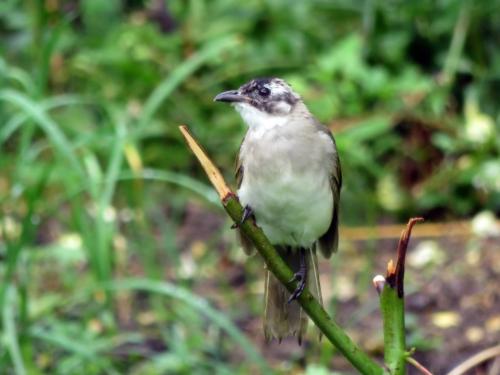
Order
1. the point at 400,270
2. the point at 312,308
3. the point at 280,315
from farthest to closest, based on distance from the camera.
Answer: the point at 280,315 → the point at 312,308 → the point at 400,270

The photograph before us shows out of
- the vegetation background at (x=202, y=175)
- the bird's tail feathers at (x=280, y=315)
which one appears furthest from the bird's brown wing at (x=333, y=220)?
the vegetation background at (x=202, y=175)

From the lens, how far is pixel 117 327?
5.12 m

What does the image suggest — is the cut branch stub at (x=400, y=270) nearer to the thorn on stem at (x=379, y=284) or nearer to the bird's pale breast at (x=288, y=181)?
the thorn on stem at (x=379, y=284)

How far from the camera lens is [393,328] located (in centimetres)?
232

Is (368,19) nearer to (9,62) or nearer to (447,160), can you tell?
(447,160)

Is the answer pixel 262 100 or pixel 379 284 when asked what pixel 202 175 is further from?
pixel 379 284

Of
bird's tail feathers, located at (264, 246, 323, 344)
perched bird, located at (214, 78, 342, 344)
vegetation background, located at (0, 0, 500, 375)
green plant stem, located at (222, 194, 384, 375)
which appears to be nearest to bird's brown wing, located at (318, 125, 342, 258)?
perched bird, located at (214, 78, 342, 344)

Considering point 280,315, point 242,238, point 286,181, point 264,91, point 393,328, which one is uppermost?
point 264,91

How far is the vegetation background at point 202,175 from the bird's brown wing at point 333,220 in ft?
1.95

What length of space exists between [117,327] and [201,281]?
0.67 meters

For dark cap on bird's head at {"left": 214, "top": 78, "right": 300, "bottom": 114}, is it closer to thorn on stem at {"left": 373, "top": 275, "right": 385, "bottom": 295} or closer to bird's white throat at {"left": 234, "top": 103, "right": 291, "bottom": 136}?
bird's white throat at {"left": 234, "top": 103, "right": 291, "bottom": 136}

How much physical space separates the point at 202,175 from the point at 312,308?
172 inches

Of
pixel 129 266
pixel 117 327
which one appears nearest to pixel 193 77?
pixel 129 266

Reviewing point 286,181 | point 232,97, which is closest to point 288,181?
point 286,181
